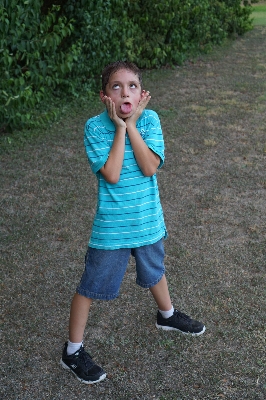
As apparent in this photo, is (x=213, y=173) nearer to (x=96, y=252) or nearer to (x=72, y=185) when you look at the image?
(x=72, y=185)

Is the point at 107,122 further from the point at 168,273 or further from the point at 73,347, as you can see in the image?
the point at 168,273

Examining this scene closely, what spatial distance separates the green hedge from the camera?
19.1 feet

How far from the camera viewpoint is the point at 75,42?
24.8 ft

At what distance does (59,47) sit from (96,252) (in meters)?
5.72

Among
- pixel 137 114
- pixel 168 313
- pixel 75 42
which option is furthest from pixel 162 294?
pixel 75 42

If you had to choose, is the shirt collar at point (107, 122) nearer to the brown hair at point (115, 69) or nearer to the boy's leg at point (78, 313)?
the brown hair at point (115, 69)

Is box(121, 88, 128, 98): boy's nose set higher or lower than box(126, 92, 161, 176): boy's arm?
higher

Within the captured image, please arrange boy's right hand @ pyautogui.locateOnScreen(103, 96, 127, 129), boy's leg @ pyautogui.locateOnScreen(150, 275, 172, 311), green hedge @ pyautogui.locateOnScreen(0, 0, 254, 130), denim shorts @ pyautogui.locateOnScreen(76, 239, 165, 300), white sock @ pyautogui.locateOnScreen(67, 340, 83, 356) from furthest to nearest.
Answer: green hedge @ pyautogui.locateOnScreen(0, 0, 254, 130) < boy's leg @ pyautogui.locateOnScreen(150, 275, 172, 311) < white sock @ pyautogui.locateOnScreen(67, 340, 83, 356) < denim shorts @ pyautogui.locateOnScreen(76, 239, 165, 300) < boy's right hand @ pyautogui.locateOnScreen(103, 96, 127, 129)

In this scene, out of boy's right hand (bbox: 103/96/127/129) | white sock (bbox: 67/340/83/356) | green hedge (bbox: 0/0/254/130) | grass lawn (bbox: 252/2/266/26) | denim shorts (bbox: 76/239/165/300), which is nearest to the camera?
boy's right hand (bbox: 103/96/127/129)

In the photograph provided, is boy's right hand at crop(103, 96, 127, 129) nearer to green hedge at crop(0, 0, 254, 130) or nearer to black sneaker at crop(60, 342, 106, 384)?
black sneaker at crop(60, 342, 106, 384)

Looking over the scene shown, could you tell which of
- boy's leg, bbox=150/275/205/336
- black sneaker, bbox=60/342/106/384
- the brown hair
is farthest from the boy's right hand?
black sneaker, bbox=60/342/106/384

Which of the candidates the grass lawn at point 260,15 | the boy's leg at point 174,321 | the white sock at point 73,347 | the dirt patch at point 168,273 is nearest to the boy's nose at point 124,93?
the boy's leg at point 174,321

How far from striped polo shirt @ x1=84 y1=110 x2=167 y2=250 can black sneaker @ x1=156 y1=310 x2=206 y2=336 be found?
0.67 m

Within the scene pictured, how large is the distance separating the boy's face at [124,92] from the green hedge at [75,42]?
11.4ft
